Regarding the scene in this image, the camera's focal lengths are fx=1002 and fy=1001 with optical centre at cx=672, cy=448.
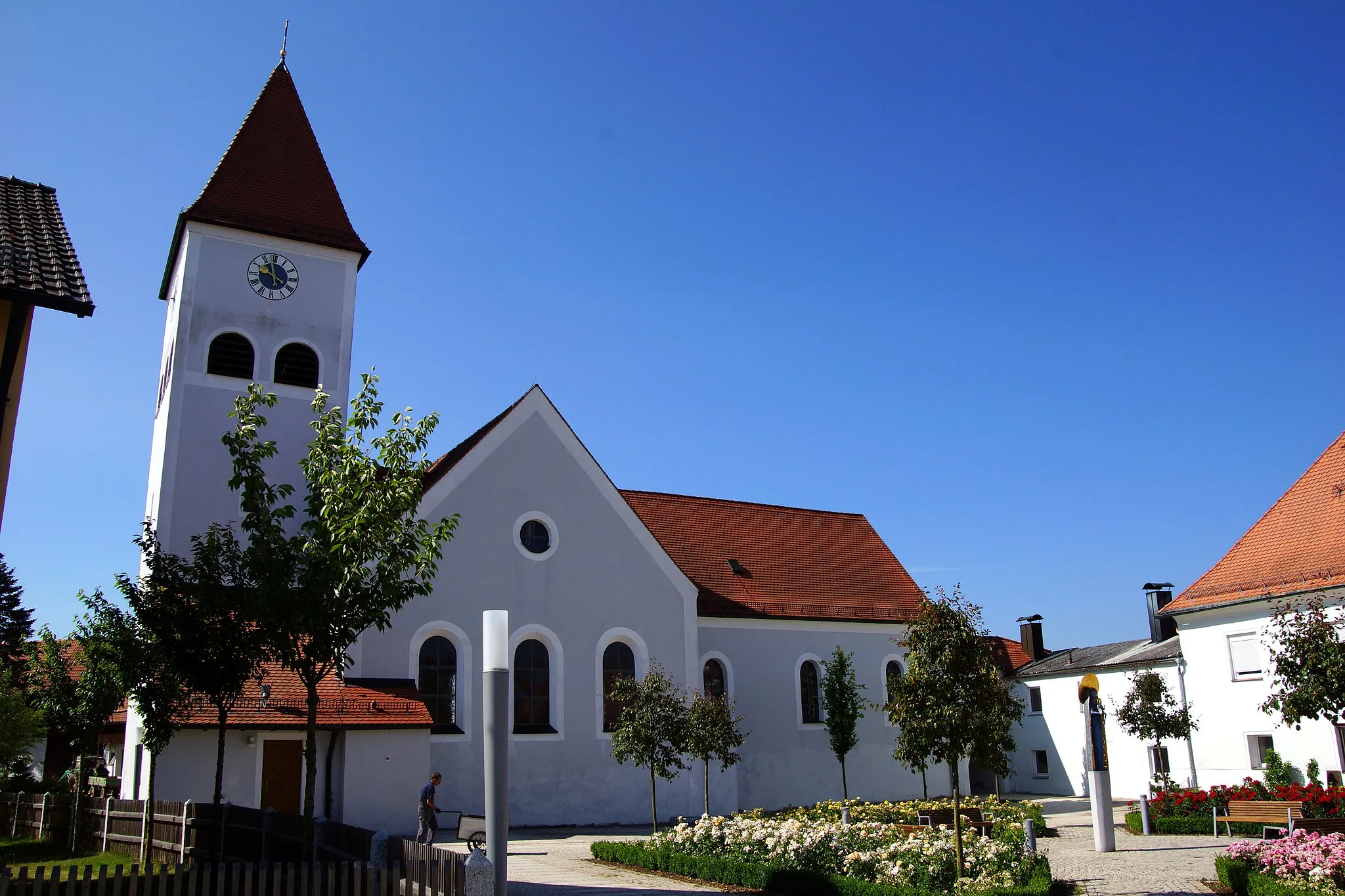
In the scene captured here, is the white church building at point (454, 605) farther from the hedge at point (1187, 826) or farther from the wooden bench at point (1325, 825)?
the wooden bench at point (1325, 825)

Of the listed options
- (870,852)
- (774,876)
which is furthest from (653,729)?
(870,852)

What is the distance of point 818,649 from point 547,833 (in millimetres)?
12393

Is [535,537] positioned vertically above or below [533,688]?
above

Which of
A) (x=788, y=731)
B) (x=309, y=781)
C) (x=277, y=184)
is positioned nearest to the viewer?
(x=309, y=781)

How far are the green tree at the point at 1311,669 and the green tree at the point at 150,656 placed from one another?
19009 mm

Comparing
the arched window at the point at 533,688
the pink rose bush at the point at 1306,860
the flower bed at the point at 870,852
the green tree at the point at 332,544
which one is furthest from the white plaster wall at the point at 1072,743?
the green tree at the point at 332,544

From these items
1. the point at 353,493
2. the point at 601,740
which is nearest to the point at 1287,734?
the point at 601,740

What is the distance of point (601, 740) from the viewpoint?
26.8m

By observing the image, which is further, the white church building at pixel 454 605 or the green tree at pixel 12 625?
the green tree at pixel 12 625

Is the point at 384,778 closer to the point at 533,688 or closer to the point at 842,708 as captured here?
the point at 533,688

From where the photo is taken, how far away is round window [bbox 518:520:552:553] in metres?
27.2

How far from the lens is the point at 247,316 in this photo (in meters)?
27.7

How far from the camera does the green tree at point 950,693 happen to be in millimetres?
15289

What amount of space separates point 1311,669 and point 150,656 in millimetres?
20187
